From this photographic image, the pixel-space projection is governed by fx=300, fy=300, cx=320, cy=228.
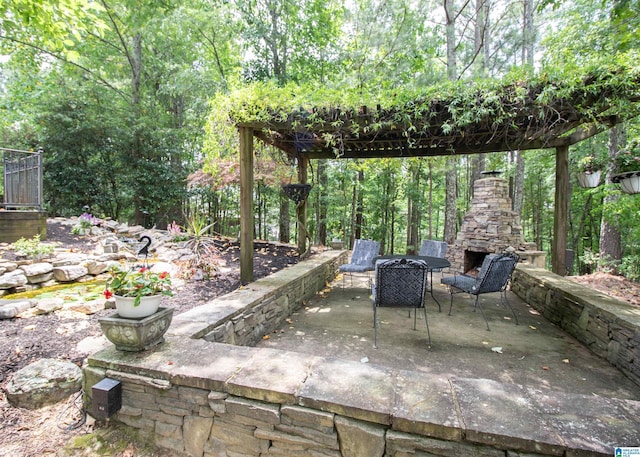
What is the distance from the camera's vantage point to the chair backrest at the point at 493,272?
10.5 feet

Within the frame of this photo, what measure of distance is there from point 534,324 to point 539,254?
307cm

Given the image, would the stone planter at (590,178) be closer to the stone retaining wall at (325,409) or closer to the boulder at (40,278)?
the stone retaining wall at (325,409)

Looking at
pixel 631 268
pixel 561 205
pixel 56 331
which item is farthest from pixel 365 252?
pixel 631 268

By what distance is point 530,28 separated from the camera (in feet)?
26.8

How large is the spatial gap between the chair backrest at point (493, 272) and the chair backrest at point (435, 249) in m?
1.53

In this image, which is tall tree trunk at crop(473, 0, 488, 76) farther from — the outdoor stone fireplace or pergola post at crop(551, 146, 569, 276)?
pergola post at crop(551, 146, 569, 276)

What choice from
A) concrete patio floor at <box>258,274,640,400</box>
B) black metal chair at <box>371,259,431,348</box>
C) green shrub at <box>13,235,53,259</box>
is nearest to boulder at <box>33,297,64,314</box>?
green shrub at <box>13,235,53,259</box>

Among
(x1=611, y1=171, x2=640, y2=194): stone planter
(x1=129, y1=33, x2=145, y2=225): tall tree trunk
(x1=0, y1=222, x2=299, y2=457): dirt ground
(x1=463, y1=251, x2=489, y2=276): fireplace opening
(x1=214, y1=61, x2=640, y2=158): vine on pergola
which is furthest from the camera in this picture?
(x1=129, y1=33, x2=145, y2=225): tall tree trunk

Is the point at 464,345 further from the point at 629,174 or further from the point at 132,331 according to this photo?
the point at 629,174

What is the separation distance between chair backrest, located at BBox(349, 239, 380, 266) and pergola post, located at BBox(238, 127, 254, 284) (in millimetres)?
1984

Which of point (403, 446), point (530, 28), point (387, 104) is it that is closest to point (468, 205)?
point (530, 28)

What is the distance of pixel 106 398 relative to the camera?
5.16ft

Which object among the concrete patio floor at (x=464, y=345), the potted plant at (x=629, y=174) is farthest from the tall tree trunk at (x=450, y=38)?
the concrete patio floor at (x=464, y=345)

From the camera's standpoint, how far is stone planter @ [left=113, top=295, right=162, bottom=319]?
170 centimetres
